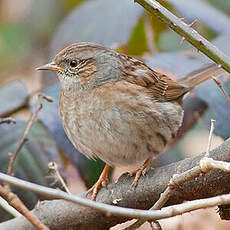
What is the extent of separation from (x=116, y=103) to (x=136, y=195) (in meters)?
0.60

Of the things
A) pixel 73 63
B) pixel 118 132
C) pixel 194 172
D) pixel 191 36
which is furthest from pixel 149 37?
pixel 194 172

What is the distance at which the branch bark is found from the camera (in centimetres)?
251

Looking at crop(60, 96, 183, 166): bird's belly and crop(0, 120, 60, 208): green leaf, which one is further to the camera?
crop(0, 120, 60, 208): green leaf

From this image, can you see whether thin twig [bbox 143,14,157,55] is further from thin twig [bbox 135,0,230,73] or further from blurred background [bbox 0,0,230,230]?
thin twig [bbox 135,0,230,73]

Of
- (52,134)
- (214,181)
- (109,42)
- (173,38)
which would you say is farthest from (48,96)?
(173,38)

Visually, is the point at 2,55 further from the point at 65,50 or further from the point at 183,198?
the point at 183,198

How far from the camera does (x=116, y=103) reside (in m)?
3.13

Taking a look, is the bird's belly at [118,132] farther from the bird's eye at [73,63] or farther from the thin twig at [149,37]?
the thin twig at [149,37]

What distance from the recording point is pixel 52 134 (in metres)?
3.12

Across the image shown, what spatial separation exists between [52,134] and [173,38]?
1.69 meters

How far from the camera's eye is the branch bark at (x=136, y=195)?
2508mm

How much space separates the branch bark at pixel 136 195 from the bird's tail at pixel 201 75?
2.89 feet

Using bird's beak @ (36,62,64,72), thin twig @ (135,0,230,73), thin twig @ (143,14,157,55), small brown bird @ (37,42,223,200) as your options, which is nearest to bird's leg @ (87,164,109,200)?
A: small brown bird @ (37,42,223,200)

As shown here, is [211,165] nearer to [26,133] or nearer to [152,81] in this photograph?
[26,133]
